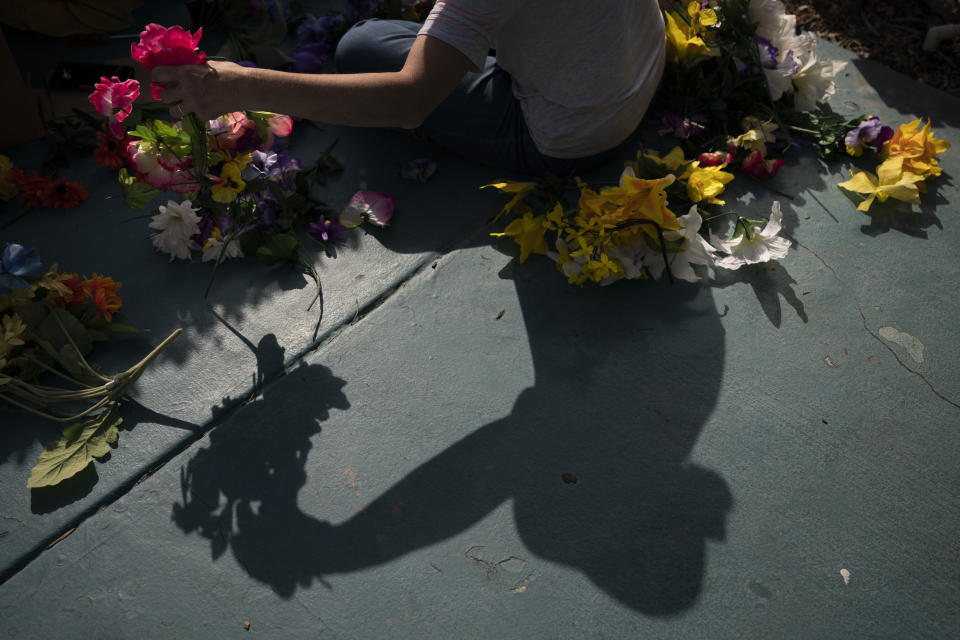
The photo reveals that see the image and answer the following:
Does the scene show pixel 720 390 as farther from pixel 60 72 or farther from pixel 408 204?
pixel 60 72

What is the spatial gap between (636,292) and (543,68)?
67 cm

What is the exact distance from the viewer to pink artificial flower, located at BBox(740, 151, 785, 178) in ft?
7.39

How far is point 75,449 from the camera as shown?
174cm

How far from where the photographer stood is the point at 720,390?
1.82 meters

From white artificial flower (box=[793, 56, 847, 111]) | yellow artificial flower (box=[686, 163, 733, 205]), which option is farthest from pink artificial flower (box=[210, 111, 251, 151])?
white artificial flower (box=[793, 56, 847, 111])

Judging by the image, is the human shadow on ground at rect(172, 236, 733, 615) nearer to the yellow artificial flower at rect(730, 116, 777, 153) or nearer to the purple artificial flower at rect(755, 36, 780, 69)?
the yellow artificial flower at rect(730, 116, 777, 153)

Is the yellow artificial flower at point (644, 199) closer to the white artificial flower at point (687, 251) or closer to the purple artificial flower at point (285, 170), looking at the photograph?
the white artificial flower at point (687, 251)

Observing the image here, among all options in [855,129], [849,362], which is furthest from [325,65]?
[849,362]

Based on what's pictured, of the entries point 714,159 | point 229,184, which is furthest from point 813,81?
point 229,184

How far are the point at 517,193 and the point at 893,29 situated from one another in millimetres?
1805

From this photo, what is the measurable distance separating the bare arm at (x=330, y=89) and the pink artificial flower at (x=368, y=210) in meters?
0.50

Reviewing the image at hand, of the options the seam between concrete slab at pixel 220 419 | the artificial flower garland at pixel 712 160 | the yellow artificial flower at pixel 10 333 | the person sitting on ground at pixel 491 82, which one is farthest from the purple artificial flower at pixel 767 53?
the yellow artificial flower at pixel 10 333

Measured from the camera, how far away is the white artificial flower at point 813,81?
2.38 metres

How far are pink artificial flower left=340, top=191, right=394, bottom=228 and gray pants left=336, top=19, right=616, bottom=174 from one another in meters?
0.30
